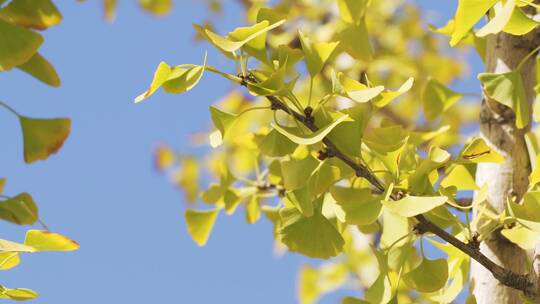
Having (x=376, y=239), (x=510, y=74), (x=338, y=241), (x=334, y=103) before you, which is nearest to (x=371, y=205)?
(x=338, y=241)

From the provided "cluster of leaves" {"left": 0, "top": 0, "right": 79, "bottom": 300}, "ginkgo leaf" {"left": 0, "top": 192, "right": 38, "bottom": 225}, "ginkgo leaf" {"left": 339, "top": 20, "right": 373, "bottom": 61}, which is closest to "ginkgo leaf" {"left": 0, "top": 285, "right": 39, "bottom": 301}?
"cluster of leaves" {"left": 0, "top": 0, "right": 79, "bottom": 300}

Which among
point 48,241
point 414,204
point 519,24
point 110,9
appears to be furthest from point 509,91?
point 110,9

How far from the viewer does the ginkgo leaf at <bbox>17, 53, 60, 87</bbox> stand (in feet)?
2.62

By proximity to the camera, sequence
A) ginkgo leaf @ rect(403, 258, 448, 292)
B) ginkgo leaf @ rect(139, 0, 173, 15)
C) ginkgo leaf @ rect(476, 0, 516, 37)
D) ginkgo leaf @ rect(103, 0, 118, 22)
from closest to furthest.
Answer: ginkgo leaf @ rect(476, 0, 516, 37) < ginkgo leaf @ rect(403, 258, 448, 292) < ginkgo leaf @ rect(103, 0, 118, 22) < ginkgo leaf @ rect(139, 0, 173, 15)

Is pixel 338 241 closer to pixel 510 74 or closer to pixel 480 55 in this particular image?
pixel 510 74

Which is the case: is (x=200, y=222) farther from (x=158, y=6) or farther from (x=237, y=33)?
(x=158, y=6)

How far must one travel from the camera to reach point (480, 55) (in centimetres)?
91

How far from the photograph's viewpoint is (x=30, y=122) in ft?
2.67

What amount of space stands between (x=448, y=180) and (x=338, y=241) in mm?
137

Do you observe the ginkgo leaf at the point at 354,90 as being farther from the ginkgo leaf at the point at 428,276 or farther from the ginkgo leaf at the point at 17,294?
the ginkgo leaf at the point at 17,294

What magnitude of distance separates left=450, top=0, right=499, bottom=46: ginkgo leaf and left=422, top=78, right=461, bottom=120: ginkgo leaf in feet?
0.97

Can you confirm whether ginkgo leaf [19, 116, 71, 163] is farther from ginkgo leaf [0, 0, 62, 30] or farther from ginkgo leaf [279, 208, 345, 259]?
ginkgo leaf [279, 208, 345, 259]

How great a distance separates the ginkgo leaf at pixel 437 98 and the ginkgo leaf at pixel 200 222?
0.29 metres

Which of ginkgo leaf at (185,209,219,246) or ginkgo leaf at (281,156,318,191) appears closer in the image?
ginkgo leaf at (281,156,318,191)
